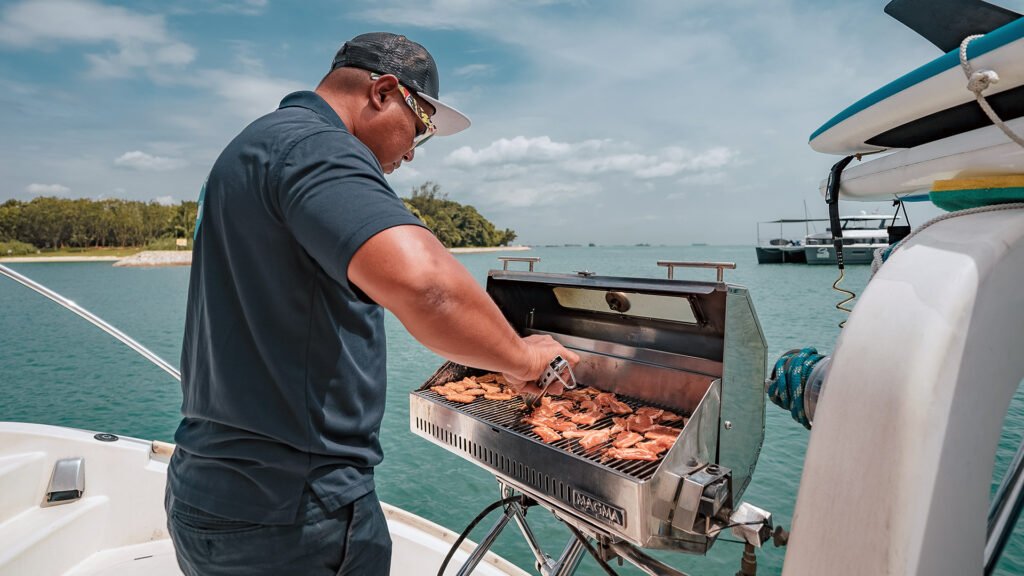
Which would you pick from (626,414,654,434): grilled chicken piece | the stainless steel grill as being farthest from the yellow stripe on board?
(626,414,654,434): grilled chicken piece

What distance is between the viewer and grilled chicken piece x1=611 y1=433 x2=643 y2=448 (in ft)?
5.71

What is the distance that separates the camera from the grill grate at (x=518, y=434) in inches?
62.2

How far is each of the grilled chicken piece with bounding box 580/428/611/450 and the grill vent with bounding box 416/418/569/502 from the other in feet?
0.67

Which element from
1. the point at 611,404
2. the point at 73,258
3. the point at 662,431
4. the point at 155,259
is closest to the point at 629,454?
the point at 662,431

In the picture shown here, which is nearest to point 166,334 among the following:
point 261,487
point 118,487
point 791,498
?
point 118,487

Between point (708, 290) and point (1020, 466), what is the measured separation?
2.73 ft

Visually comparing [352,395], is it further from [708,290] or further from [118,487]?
[118,487]

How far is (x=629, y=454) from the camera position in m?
1.67

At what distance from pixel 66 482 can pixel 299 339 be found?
290 centimetres

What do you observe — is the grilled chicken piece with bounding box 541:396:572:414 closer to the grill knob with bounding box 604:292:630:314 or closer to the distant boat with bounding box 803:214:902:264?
the grill knob with bounding box 604:292:630:314

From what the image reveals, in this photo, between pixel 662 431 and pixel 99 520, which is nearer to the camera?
pixel 662 431

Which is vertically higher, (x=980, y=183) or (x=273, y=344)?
(x=980, y=183)

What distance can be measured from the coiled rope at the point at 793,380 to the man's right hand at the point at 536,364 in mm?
628

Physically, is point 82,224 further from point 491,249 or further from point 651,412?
point 651,412
